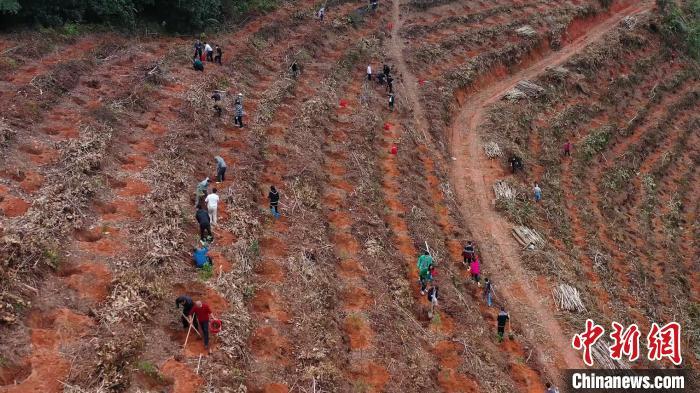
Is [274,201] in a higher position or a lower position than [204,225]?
lower

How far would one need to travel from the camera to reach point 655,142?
46531 millimetres

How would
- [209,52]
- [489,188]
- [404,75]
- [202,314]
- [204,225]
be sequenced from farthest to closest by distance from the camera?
[404,75], [209,52], [489,188], [204,225], [202,314]

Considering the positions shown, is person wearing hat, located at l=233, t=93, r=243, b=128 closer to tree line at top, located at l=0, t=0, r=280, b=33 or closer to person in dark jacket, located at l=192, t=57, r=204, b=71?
person in dark jacket, located at l=192, t=57, r=204, b=71

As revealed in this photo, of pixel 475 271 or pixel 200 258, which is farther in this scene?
pixel 475 271

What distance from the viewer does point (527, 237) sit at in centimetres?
2883

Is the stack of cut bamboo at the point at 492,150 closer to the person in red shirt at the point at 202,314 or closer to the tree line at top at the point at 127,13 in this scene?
the tree line at top at the point at 127,13

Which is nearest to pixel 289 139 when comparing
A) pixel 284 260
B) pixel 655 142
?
pixel 284 260

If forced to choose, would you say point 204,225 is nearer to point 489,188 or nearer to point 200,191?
point 200,191

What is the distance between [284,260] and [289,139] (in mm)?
9764

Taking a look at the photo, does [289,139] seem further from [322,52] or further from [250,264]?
[322,52]

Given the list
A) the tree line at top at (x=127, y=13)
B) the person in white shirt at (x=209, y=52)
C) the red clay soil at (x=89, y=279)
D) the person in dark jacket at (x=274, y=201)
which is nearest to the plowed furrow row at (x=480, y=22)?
the tree line at top at (x=127, y=13)

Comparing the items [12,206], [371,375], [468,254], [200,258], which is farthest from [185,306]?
[468,254]

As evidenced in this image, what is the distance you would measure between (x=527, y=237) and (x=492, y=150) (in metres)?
8.80

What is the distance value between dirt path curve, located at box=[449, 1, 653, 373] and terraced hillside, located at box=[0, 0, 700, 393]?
0.46 feet
